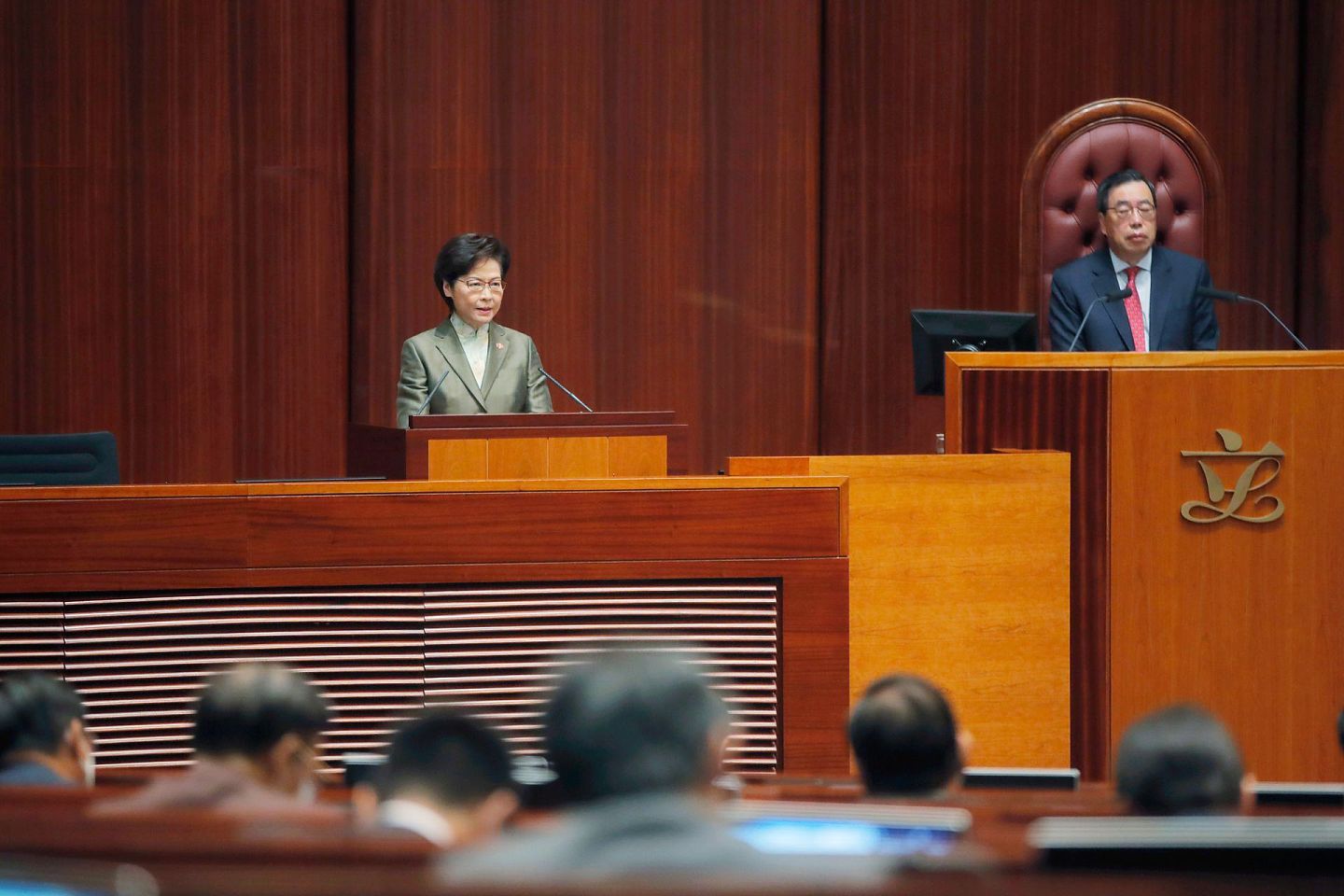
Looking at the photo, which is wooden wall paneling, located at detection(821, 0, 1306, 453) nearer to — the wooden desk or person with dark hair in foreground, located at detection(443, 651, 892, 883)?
the wooden desk

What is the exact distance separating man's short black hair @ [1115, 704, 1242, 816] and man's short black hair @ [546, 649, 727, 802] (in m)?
0.47

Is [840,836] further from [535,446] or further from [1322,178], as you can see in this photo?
[1322,178]

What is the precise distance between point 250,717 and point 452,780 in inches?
16.6

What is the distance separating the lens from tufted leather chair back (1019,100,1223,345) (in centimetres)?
537

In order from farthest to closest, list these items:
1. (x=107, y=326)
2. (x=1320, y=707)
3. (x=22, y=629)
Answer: (x=107, y=326)
(x=1320, y=707)
(x=22, y=629)

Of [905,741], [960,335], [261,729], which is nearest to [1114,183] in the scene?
[960,335]

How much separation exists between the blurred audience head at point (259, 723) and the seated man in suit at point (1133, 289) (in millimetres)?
2733

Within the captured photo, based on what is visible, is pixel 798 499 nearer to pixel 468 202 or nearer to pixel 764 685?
pixel 764 685

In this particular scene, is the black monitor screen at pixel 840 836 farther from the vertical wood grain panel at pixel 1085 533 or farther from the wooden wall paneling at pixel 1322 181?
the wooden wall paneling at pixel 1322 181

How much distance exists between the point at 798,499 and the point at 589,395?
2.70 meters

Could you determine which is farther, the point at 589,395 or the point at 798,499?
the point at 589,395

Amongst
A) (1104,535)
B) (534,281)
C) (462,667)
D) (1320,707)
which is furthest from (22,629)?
(534,281)

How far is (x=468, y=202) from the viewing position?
19.0 feet

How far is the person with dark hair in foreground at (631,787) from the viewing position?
1.12m
